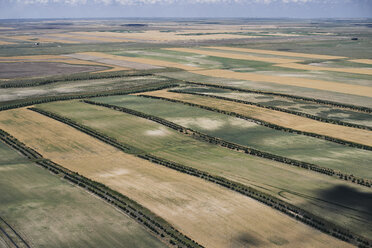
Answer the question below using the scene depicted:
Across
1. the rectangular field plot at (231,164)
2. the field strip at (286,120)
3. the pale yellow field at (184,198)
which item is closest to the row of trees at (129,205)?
the pale yellow field at (184,198)

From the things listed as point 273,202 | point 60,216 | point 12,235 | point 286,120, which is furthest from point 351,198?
point 12,235

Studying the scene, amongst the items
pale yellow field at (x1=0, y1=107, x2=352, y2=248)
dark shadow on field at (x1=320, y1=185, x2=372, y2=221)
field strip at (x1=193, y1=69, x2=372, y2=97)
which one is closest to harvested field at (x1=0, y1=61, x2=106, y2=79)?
field strip at (x1=193, y1=69, x2=372, y2=97)

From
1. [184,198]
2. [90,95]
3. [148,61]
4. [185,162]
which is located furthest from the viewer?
[148,61]

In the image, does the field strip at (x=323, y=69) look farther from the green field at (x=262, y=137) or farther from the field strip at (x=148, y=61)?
the green field at (x=262, y=137)

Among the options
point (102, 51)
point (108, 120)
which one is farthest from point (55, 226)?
point (102, 51)

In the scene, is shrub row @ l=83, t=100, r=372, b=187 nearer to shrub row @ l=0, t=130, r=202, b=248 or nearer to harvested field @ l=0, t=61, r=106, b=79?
shrub row @ l=0, t=130, r=202, b=248

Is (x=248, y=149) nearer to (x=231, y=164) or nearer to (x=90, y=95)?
(x=231, y=164)
